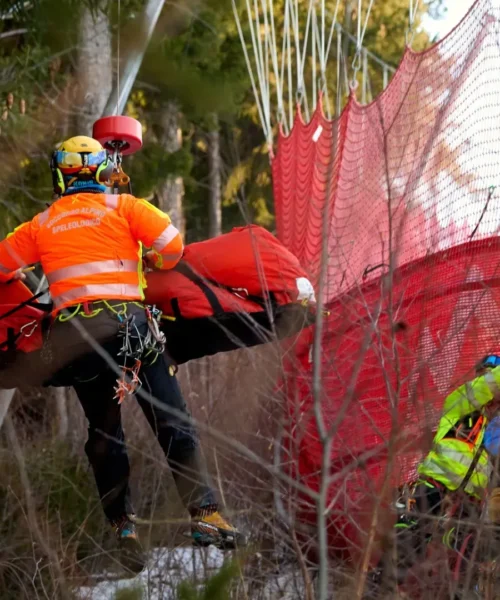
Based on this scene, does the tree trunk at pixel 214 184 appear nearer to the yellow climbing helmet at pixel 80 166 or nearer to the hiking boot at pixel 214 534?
the yellow climbing helmet at pixel 80 166

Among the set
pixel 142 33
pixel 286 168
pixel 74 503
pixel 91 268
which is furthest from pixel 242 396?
pixel 286 168

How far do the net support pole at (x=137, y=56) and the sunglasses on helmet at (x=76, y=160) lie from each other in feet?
1.43

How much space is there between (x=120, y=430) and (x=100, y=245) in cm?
86

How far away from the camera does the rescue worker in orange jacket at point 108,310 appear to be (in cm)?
458

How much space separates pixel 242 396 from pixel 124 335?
2.04ft

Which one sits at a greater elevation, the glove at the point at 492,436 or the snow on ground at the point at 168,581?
the glove at the point at 492,436

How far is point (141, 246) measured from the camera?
15.7 ft

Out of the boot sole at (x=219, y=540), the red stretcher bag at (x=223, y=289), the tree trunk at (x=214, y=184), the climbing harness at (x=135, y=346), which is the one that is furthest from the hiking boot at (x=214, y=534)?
the tree trunk at (x=214, y=184)

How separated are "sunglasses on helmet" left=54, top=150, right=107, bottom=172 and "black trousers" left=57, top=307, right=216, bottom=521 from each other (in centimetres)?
68

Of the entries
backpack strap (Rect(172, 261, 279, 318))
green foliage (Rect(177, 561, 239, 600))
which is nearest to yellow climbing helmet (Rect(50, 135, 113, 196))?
backpack strap (Rect(172, 261, 279, 318))

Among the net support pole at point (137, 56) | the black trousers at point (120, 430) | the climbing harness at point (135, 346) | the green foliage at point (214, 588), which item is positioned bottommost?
the black trousers at point (120, 430)

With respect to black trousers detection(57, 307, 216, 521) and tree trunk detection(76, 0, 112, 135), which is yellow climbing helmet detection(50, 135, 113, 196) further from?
tree trunk detection(76, 0, 112, 135)

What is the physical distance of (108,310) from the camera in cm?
460

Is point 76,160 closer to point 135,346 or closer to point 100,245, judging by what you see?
point 100,245
